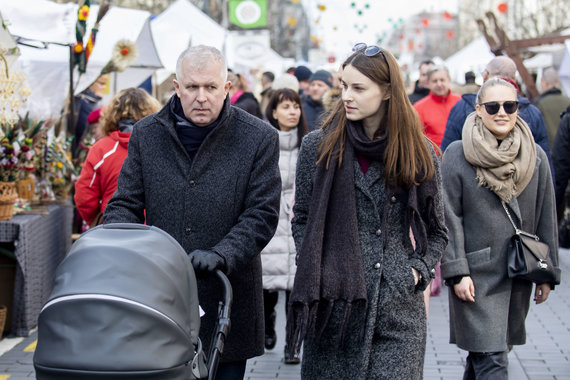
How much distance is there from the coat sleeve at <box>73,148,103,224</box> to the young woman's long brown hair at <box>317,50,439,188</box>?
272cm

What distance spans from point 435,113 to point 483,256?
4.30m

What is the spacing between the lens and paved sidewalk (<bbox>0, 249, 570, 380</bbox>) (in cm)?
641

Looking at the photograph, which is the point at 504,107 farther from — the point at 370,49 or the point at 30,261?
the point at 30,261

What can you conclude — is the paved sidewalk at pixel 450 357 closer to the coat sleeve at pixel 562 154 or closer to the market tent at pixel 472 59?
the coat sleeve at pixel 562 154

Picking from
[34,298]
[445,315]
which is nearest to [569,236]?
[445,315]

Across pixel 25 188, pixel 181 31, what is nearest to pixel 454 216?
pixel 25 188

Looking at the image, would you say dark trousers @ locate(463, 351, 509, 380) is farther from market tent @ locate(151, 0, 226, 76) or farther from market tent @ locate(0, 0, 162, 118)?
market tent @ locate(151, 0, 226, 76)

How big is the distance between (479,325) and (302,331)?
1.59m

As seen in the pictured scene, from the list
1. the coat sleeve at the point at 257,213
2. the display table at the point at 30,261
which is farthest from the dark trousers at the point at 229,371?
the display table at the point at 30,261

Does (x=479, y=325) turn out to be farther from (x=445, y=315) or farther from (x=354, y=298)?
(x=445, y=315)

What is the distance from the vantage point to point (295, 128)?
7246 mm

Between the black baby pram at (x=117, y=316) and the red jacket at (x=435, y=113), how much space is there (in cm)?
637

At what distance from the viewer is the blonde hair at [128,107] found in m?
6.17

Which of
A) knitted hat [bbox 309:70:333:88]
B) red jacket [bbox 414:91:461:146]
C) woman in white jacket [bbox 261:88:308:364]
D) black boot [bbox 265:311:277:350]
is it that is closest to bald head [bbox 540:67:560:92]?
knitted hat [bbox 309:70:333:88]
